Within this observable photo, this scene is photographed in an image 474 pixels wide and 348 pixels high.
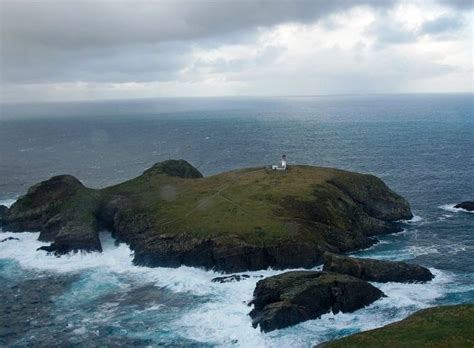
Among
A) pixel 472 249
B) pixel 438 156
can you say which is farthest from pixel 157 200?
pixel 438 156

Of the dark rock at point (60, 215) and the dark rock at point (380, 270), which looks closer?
the dark rock at point (380, 270)

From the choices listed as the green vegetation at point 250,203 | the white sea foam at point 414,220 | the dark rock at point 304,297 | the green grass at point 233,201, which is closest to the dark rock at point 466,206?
the white sea foam at point 414,220

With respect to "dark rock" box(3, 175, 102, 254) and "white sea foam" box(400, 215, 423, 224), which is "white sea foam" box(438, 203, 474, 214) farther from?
"dark rock" box(3, 175, 102, 254)

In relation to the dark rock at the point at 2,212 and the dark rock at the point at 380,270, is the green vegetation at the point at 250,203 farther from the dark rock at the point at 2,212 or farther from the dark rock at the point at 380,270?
the dark rock at the point at 2,212

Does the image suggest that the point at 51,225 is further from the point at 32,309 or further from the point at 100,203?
the point at 32,309

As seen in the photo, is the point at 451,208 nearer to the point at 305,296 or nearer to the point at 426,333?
the point at 305,296

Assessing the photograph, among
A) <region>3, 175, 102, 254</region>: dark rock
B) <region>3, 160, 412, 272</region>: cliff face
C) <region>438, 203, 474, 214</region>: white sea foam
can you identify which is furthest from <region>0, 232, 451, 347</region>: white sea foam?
<region>438, 203, 474, 214</region>: white sea foam
